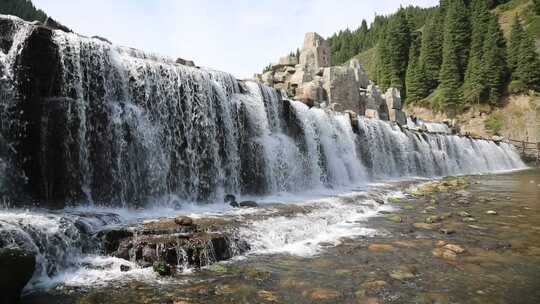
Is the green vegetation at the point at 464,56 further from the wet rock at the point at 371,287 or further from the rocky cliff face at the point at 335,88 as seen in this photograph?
the wet rock at the point at 371,287

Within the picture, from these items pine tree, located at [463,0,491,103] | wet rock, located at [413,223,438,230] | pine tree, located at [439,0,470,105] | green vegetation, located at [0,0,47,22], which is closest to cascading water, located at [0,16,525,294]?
wet rock, located at [413,223,438,230]

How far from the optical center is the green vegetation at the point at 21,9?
280 ft

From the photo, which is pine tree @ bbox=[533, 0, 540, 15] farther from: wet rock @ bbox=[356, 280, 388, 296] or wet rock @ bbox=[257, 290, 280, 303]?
wet rock @ bbox=[257, 290, 280, 303]

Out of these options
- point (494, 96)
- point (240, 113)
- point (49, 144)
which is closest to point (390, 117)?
point (494, 96)

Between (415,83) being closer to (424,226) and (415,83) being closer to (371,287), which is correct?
(424,226)

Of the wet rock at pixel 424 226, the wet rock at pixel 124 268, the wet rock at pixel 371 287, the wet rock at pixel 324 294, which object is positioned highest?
the wet rock at pixel 124 268

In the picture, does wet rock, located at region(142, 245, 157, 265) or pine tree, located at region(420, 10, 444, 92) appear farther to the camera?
pine tree, located at region(420, 10, 444, 92)

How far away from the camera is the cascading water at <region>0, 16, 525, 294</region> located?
1120 centimetres

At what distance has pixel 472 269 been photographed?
802cm

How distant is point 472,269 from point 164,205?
10183 mm

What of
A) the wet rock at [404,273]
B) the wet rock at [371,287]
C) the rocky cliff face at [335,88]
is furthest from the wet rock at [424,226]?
the rocky cliff face at [335,88]

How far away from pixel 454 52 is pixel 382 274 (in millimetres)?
71678

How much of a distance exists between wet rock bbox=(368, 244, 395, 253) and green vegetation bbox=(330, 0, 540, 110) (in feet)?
192

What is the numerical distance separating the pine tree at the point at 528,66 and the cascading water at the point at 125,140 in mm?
49123
